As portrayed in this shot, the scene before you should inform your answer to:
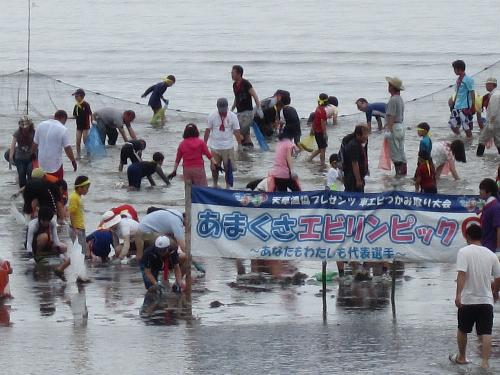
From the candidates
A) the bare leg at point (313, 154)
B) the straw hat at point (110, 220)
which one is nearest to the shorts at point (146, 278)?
the straw hat at point (110, 220)

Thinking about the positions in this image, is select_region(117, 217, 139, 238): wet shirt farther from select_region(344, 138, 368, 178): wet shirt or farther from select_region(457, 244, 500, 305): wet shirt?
select_region(457, 244, 500, 305): wet shirt

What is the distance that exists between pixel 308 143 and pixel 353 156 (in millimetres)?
7423

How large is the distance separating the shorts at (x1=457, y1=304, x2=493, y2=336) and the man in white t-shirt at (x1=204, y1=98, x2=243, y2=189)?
33.0ft

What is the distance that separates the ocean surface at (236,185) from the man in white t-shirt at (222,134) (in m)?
1.02

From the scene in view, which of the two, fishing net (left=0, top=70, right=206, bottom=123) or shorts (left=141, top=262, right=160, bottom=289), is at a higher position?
fishing net (left=0, top=70, right=206, bottom=123)

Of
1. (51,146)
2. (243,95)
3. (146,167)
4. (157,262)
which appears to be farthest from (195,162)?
(243,95)

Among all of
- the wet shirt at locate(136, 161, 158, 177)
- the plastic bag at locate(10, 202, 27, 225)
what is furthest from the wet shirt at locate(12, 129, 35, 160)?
→ the wet shirt at locate(136, 161, 158, 177)

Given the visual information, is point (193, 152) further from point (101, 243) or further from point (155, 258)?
point (155, 258)

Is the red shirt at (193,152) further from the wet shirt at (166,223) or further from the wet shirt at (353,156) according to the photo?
the wet shirt at (166,223)

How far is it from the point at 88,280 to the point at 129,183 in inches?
246

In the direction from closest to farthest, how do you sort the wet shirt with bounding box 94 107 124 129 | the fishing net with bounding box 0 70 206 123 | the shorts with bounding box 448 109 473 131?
1. the wet shirt with bounding box 94 107 124 129
2. the shorts with bounding box 448 109 473 131
3. the fishing net with bounding box 0 70 206 123

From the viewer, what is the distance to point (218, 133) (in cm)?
2278

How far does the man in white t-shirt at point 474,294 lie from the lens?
42.4ft

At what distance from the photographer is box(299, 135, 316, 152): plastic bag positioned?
84.3 feet
